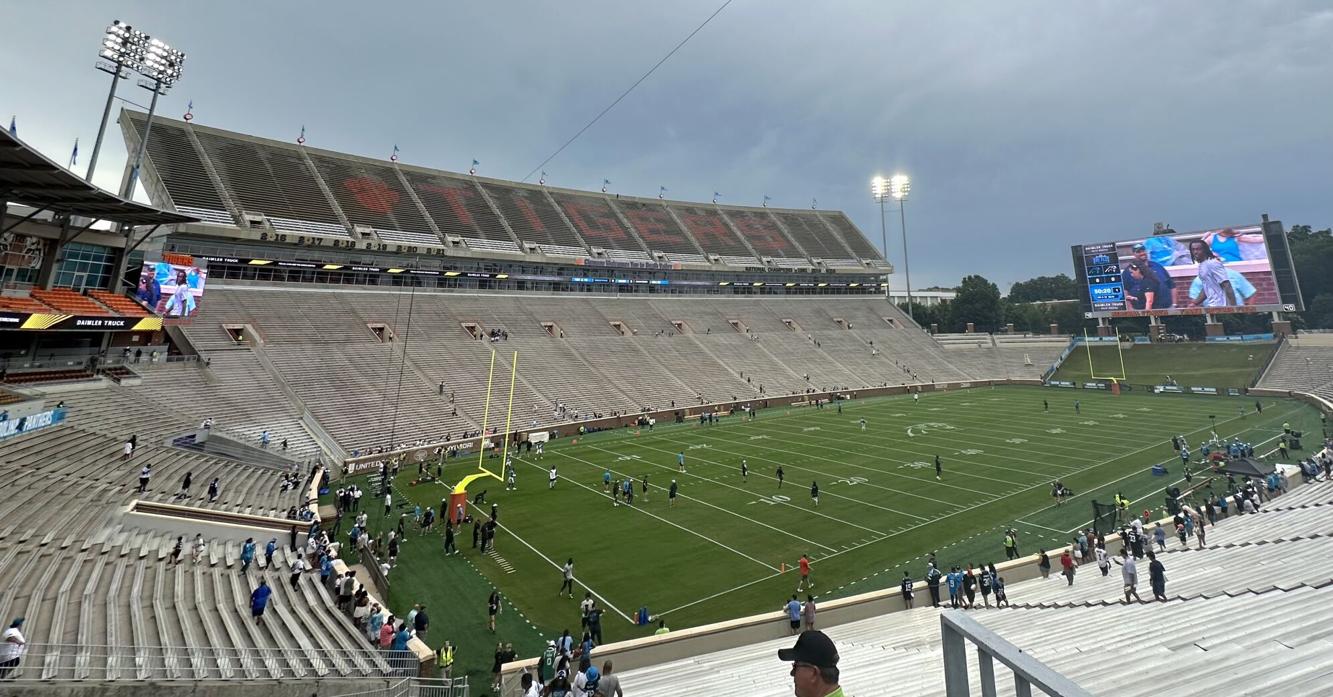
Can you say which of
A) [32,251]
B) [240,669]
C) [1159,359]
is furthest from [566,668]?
[1159,359]

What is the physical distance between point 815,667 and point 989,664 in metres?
0.72

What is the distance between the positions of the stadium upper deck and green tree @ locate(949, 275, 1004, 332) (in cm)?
1710

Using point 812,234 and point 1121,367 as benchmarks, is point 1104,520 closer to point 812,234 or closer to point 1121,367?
point 1121,367

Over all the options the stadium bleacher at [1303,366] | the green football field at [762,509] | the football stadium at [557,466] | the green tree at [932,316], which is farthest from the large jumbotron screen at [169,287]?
the green tree at [932,316]

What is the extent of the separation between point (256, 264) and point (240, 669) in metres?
45.8

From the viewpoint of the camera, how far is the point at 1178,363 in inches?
2345

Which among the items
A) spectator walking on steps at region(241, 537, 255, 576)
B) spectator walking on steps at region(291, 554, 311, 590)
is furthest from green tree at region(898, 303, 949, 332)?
spectator walking on steps at region(241, 537, 255, 576)

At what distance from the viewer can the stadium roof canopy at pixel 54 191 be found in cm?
1714

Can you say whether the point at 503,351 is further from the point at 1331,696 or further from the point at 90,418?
the point at 1331,696

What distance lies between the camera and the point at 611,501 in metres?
24.1

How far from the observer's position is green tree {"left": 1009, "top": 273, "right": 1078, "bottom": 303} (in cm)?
13838

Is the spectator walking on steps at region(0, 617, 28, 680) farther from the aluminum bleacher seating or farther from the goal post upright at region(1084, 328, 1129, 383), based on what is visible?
the aluminum bleacher seating

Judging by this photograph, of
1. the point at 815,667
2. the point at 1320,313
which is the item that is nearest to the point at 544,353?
the point at 815,667

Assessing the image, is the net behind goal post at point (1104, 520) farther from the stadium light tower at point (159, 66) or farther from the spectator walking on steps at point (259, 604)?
the stadium light tower at point (159, 66)
